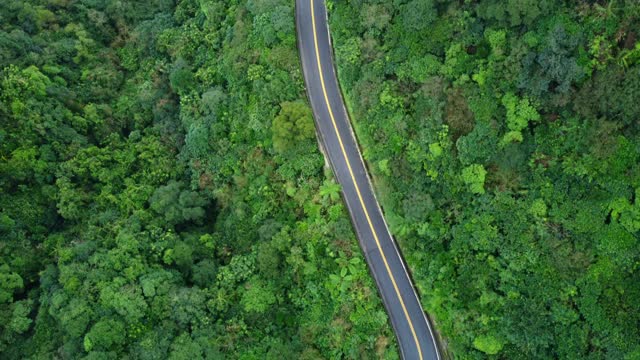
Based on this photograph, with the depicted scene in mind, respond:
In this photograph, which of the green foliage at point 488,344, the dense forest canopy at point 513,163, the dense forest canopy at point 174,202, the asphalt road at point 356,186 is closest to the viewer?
the dense forest canopy at point 513,163

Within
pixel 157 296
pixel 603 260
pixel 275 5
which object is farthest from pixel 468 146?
pixel 157 296

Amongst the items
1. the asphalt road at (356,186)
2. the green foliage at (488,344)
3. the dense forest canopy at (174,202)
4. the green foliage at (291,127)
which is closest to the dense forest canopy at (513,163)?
the green foliage at (488,344)

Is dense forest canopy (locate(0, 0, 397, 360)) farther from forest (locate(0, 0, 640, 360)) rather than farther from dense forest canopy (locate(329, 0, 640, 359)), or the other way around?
dense forest canopy (locate(329, 0, 640, 359))

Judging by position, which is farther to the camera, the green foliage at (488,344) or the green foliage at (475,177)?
the green foliage at (475,177)

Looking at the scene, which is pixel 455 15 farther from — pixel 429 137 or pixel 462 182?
pixel 462 182

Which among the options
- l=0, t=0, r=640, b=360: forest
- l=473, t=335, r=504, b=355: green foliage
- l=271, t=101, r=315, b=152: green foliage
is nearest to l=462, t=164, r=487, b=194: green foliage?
l=0, t=0, r=640, b=360: forest

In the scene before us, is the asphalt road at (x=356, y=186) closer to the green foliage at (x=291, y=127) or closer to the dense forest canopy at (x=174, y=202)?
the dense forest canopy at (x=174, y=202)

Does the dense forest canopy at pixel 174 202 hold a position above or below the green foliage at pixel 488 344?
above
